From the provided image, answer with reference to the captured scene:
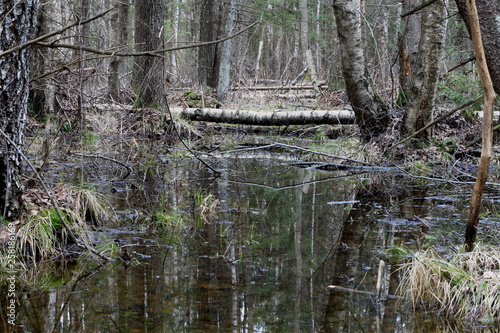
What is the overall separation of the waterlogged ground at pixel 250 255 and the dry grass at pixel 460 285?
13 centimetres

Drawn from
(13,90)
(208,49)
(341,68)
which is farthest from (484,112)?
(208,49)

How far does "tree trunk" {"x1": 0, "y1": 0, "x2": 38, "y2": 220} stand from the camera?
358 cm

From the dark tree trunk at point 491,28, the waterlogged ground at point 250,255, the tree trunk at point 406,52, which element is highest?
the tree trunk at point 406,52

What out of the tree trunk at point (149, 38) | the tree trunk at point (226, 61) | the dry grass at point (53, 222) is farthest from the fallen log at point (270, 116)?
the dry grass at point (53, 222)

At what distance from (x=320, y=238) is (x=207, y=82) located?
47.9ft

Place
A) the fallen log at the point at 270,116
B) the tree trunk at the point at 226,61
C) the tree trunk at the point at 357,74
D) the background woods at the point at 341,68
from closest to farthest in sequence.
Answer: the background woods at the point at 341,68, the tree trunk at the point at 357,74, the fallen log at the point at 270,116, the tree trunk at the point at 226,61

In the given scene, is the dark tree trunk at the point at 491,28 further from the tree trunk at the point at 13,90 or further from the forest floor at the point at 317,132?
the tree trunk at the point at 13,90

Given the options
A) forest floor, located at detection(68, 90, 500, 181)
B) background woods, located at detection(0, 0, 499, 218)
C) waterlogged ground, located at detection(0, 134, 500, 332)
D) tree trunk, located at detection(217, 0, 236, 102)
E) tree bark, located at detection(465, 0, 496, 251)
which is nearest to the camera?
waterlogged ground, located at detection(0, 134, 500, 332)

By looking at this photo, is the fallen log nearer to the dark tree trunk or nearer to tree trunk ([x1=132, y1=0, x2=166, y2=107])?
tree trunk ([x1=132, y1=0, x2=166, y2=107])

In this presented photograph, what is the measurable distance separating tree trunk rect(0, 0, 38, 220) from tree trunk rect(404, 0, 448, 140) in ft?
20.6

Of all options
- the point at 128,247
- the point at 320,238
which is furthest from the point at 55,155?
the point at 320,238

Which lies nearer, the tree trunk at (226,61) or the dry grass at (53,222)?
the dry grass at (53,222)

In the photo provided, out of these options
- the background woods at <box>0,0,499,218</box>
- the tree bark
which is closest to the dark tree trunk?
the background woods at <box>0,0,499,218</box>

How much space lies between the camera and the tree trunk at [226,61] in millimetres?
15711
